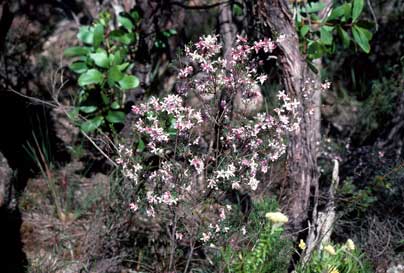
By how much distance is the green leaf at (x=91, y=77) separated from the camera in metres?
3.72

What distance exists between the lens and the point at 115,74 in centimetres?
376

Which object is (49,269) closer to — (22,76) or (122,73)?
(122,73)

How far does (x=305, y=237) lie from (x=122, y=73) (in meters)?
1.57

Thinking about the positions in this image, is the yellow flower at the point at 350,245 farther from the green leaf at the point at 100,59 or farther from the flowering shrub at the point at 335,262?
the green leaf at the point at 100,59

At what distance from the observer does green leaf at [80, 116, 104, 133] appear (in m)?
3.84

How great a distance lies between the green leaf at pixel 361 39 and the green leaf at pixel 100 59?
158cm

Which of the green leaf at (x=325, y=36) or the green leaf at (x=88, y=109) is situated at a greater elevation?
the green leaf at (x=325, y=36)

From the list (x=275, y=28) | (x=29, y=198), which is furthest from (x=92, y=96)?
(x=275, y=28)

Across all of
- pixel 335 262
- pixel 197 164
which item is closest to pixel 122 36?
pixel 197 164

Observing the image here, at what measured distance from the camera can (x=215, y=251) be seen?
317cm

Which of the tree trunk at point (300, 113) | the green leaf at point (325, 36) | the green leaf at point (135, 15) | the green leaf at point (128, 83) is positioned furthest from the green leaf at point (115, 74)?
the green leaf at point (325, 36)

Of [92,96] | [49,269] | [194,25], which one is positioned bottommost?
[49,269]

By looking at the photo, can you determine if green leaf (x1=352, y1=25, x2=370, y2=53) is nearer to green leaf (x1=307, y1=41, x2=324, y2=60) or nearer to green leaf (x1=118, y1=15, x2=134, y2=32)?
green leaf (x1=307, y1=41, x2=324, y2=60)

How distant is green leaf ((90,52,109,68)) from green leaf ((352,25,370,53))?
5.18 ft
